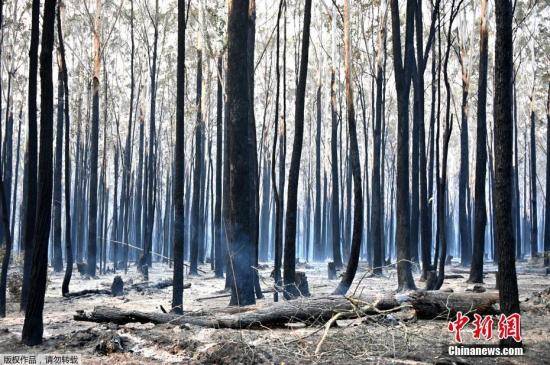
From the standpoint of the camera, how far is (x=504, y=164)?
13.7 ft

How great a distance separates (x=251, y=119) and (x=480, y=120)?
16.6ft

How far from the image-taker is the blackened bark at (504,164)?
4160 millimetres

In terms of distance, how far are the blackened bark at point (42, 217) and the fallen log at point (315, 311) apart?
0.71 meters

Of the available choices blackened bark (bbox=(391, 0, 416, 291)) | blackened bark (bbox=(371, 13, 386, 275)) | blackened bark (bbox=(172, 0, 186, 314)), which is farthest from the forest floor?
blackened bark (bbox=(371, 13, 386, 275))

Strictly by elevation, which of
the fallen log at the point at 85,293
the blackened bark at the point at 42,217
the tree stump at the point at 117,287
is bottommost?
the fallen log at the point at 85,293

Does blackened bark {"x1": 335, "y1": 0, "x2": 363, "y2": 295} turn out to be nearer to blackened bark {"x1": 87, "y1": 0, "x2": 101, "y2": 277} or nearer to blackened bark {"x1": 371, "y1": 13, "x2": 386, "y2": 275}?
blackened bark {"x1": 371, "y1": 13, "x2": 386, "y2": 275}

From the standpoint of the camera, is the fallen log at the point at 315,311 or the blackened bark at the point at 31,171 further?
the blackened bark at the point at 31,171

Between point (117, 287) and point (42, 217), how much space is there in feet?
20.4

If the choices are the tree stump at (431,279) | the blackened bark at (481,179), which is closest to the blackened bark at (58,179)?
the tree stump at (431,279)

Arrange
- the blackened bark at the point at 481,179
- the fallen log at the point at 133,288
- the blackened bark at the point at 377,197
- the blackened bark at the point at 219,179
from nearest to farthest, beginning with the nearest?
the blackened bark at the point at 481,179 < the fallen log at the point at 133,288 < the blackened bark at the point at 377,197 < the blackened bark at the point at 219,179

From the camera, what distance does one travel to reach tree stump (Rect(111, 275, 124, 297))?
10.8 m

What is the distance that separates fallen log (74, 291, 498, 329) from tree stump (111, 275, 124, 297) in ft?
17.0

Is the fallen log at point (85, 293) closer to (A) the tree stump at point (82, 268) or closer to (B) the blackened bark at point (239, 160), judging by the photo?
(B) the blackened bark at point (239, 160)

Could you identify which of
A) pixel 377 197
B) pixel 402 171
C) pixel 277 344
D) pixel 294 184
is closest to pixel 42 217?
pixel 277 344
